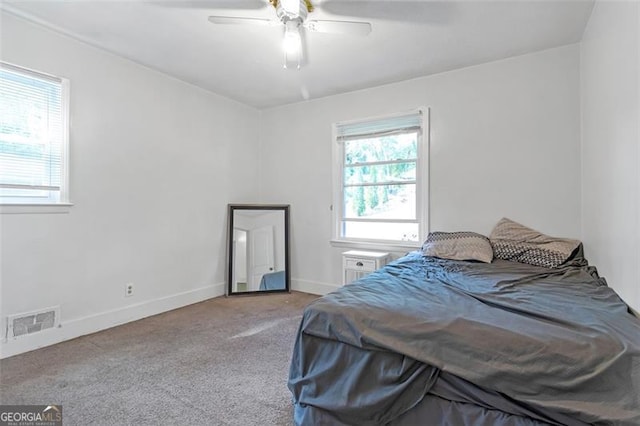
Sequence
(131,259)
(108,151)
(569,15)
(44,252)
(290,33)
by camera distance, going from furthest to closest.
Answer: (131,259)
(108,151)
(44,252)
(569,15)
(290,33)

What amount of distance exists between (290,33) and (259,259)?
2.64m

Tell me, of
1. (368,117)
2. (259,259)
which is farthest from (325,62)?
(259,259)

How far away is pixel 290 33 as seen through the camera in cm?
204

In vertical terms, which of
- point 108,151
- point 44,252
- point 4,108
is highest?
point 4,108

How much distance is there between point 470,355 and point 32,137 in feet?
10.4

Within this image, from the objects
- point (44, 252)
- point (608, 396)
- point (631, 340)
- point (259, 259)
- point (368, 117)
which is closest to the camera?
point (608, 396)

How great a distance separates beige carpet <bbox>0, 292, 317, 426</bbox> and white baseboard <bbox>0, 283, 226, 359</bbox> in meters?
0.07

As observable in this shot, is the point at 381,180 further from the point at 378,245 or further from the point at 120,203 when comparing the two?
the point at 120,203

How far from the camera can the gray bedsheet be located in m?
1.08

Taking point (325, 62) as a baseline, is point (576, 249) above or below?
below

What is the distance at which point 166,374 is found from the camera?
80.5 inches

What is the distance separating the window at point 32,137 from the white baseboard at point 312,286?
100 inches

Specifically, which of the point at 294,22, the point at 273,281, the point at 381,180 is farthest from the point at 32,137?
the point at 381,180

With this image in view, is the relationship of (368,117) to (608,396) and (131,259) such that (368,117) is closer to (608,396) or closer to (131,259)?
(131,259)
